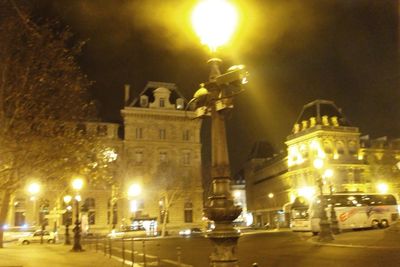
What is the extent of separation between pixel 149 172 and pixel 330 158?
31904mm

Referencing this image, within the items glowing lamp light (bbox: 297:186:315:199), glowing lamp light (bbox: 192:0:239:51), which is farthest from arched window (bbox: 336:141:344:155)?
glowing lamp light (bbox: 192:0:239:51)

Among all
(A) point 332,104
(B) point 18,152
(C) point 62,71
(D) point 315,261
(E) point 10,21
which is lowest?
(D) point 315,261

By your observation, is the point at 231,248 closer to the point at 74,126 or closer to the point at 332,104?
the point at 74,126

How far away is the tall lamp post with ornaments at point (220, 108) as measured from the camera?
26.5ft

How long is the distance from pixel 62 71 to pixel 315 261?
12.4 metres

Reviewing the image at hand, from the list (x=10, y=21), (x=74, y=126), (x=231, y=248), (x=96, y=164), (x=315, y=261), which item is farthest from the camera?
(x=96, y=164)

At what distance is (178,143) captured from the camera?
76.9 metres

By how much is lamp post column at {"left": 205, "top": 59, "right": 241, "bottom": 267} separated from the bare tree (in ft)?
27.4

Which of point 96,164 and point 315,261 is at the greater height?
point 96,164

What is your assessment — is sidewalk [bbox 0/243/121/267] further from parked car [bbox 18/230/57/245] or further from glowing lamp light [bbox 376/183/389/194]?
glowing lamp light [bbox 376/183/389/194]

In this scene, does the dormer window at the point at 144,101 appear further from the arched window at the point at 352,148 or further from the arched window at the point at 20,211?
the arched window at the point at 352,148

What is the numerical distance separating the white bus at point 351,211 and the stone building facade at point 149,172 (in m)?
24.1

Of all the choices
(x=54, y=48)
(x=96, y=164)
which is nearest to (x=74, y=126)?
(x=54, y=48)

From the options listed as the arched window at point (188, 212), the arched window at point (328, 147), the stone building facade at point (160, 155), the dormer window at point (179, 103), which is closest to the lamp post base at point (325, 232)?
the stone building facade at point (160, 155)
